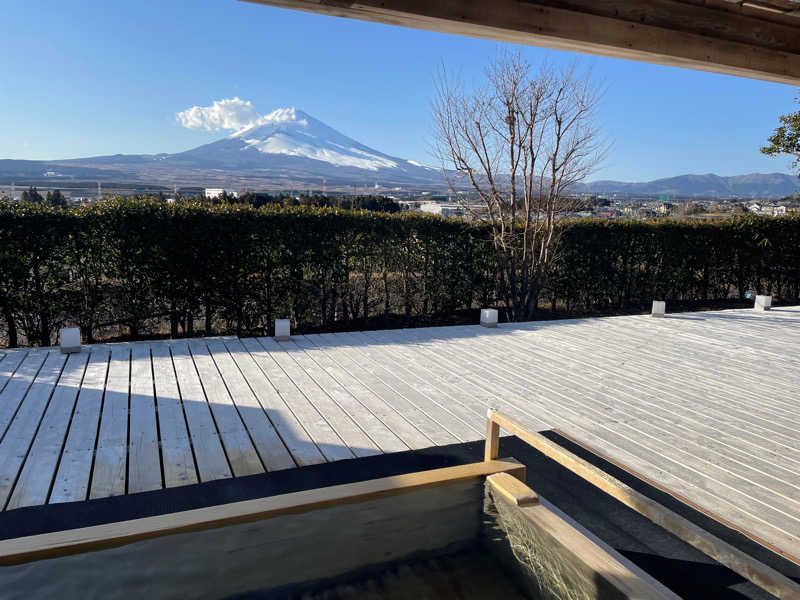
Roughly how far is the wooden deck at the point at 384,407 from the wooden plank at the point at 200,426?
1 centimetres

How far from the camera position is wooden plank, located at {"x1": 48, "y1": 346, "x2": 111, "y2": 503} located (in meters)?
2.24

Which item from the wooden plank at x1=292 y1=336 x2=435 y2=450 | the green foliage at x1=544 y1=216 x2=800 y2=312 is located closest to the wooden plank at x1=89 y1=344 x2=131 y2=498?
the wooden plank at x1=292 y1=336 x2=435 y2=450

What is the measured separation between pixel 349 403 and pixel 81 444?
1.47 m

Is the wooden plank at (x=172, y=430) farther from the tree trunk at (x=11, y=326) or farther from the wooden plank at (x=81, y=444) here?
the tree trunk at (x=11, y=326)

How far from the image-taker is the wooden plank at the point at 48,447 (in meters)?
2.20

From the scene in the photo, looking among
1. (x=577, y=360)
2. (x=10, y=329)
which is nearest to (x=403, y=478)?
(x=577, y=360)

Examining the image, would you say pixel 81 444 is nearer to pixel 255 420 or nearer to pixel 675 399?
pixel 255 420

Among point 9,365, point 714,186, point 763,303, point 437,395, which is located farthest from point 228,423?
point 714,186

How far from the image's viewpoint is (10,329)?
5.12 meters

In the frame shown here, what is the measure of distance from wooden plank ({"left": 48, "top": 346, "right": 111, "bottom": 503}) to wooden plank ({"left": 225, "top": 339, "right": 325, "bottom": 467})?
90cm

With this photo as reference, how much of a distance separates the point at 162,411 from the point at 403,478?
183 centimetres

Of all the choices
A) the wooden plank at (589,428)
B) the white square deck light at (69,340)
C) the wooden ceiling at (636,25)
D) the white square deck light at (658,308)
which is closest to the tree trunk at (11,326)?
the white square deck light at (69,340)

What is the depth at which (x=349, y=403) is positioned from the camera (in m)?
3.38

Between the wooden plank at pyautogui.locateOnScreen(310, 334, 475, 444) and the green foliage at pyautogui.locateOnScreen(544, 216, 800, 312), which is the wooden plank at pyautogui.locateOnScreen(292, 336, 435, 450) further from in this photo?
the green foliage at pyautogui.locateOnScreen(544, 216, 800, 312)
